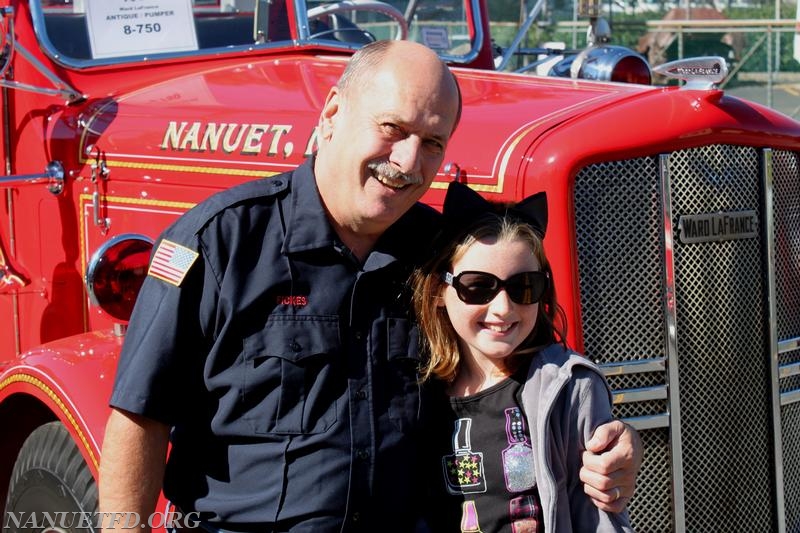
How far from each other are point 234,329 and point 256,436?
0.20 meters

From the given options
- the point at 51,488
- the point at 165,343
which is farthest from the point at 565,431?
the point at 51,488

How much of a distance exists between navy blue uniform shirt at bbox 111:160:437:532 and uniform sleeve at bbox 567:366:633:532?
30cm

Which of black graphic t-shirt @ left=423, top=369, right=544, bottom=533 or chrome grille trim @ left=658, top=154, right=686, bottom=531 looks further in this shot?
chrome grille trim @ left=658, top=154, right=686, bottom=531

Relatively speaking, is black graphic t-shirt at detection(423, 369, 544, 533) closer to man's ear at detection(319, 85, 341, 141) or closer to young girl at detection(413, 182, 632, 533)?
young girl at detection(413, 182, 632, 533)

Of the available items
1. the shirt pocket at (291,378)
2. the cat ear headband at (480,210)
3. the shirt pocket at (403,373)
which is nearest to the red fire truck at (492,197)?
the cat ear headband at (480,210)

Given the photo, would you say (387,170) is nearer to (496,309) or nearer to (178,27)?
(496,309)

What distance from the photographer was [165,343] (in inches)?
81.6

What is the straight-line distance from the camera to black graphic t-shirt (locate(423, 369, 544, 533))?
2156 millimetres

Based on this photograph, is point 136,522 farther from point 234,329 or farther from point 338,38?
point 338,38

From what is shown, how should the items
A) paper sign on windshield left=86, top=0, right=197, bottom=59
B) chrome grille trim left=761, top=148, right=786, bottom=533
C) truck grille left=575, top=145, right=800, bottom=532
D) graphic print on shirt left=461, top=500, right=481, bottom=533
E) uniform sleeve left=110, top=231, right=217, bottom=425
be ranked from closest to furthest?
uniform sleeve left=110, top=231, right=217, bottom=425 → graphic print on shirt left=461, top=500, right=481, bottom=533 → truck grille left=575, top=145, right=800, bottom=532 → chrome grille trim left=761, top=148, right=786, bottom=533 → paper sign on windshield left=86, top=0, right=197, bottom=59

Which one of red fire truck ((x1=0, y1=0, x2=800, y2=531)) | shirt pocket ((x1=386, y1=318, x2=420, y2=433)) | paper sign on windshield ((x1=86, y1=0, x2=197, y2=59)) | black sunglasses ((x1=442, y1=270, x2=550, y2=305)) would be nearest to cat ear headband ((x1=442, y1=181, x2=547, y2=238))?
black sunglasses ((x1=442, y1=270, x2=550, y2=305))

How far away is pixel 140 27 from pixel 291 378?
225 centimetres

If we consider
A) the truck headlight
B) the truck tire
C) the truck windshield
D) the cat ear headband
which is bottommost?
the truck tire

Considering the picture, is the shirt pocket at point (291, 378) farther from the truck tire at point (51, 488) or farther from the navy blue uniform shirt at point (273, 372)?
the truck tire at point (51, 488)
